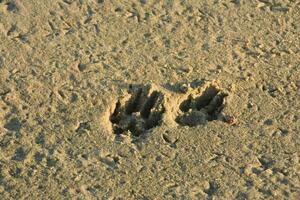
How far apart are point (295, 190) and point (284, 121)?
32cm

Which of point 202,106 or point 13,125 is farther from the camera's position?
point 202,106

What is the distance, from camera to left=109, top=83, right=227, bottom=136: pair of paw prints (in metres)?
2.65

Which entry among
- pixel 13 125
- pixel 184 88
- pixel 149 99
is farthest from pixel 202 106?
pixel 13 125

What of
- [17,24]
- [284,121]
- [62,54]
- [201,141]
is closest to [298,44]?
[284,121]

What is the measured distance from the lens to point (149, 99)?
2.72m

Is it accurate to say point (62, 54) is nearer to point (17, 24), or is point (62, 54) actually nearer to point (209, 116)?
point (17, 24)

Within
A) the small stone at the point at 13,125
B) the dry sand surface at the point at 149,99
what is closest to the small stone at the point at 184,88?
the dry sand surface at the point at 149,99

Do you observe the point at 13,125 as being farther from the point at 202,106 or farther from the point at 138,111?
the point at 202,106

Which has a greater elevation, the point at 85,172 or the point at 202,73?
the point at 202,73

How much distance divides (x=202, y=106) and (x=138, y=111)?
0.27 metres

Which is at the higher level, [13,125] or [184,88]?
[184,88]

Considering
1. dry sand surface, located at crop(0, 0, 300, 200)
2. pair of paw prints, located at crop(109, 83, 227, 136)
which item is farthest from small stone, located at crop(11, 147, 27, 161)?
pair of paw prints, located at crop(109, 83, 227, 136)

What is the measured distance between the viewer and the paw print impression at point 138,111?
2641 millimetres

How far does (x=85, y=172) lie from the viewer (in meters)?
2.48
